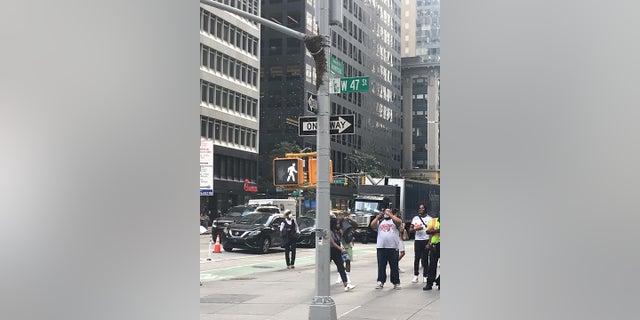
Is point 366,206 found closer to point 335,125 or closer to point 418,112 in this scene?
point 335,125

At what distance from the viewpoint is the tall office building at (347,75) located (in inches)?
3073

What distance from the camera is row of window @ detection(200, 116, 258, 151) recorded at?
5584cm

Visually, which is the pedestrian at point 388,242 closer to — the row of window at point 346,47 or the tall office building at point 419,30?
the row of window at point 346,47

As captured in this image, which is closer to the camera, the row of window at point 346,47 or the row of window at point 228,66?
the row of window at point 228,66

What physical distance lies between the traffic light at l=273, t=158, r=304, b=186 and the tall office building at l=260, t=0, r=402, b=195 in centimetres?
4685

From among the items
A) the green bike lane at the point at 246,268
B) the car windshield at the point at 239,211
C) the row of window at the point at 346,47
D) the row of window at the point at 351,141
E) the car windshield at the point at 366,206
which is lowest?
the green bike lane at the point at 246,268

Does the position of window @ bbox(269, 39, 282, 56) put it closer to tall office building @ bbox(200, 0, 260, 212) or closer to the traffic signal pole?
tall office building @ bbox(200, 0, 260, 212)

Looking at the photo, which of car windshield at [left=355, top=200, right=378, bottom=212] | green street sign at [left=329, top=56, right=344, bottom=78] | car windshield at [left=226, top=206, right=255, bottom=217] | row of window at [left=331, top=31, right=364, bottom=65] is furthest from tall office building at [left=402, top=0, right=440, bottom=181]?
green street sign at [left=329, top=56, right=344, bottom=78]

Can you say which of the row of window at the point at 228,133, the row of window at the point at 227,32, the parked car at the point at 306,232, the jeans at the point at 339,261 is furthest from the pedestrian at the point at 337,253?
the row of window at the point at 227,32

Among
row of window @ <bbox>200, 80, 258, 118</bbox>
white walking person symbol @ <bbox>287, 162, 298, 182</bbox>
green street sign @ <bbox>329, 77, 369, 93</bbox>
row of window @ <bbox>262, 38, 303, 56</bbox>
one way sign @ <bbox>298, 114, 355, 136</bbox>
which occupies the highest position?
row of window @ <bbox>262, 38, 303, 56</bbox>

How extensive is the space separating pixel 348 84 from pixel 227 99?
163 feet

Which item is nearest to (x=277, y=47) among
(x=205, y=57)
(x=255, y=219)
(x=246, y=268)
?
(x=205, y=57)

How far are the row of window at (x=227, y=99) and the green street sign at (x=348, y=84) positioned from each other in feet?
146
